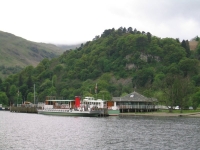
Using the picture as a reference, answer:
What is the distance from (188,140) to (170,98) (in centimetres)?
7381

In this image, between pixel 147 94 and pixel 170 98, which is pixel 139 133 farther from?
pixel 147 94

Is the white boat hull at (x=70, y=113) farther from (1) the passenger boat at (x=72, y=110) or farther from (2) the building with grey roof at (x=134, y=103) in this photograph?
(2) the building with grey roof at (x=134, y=103)

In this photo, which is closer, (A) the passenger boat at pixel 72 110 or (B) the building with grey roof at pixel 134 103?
(A) the passenger boat at pixel 72 110

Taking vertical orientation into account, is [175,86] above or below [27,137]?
above

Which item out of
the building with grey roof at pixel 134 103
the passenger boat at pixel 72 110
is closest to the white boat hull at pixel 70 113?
the passenger boat at pixel 72 110

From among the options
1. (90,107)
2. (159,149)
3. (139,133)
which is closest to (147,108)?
(90,107)

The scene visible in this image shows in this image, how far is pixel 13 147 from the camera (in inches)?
1845

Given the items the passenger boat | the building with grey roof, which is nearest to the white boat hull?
the passenger boat

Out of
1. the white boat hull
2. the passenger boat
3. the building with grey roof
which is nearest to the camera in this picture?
the white boat hull

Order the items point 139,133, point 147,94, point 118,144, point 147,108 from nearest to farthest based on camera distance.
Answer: point 118,144 → point 139,133 → point 147,108 → point 147,94

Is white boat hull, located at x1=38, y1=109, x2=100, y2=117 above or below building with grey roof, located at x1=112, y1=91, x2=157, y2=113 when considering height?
below

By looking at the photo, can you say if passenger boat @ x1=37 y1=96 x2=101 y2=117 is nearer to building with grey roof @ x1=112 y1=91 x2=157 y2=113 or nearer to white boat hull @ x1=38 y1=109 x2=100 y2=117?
white boat hull @ x1=38 y1=109 x2=100 y2=117

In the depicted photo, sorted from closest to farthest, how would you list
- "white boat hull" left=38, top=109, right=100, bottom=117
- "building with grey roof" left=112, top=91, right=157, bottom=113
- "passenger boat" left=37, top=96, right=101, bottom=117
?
"white boat hull" left=38, top=109, right=100, bottom=117 < "passenger boat" left=37, top=96, right=101, bottom=117 < "building with grey roof" left=112, top=91, right=157, bottom=113

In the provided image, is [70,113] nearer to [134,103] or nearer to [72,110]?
[72,110]
